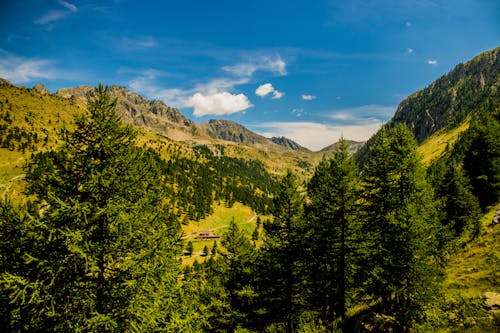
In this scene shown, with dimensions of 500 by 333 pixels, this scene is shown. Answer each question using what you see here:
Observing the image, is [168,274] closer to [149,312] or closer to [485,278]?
[149,312]

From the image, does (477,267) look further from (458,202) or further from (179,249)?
(179,249)

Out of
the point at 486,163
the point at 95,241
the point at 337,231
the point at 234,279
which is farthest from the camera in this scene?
the point at 486,163

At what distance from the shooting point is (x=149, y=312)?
9.34m

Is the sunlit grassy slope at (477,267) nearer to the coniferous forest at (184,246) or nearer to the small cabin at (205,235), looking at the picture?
the coniferous forest at (184,246)

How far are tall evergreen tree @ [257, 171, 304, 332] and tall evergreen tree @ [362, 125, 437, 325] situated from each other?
6.67 metres

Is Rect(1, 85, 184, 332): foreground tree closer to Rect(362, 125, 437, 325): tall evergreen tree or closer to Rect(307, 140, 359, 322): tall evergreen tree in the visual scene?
Rect(362, 125, 437, 325): tall evergreen tree

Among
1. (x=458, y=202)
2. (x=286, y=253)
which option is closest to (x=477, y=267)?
(x=286, y=253)

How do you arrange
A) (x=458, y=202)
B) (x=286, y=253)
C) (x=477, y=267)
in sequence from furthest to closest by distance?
1. (x=458, y=202)
2. (x=286, y=253)
3. (x=477, y=267)

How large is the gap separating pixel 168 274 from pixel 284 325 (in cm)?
2236

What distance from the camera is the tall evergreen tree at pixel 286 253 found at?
26312mm

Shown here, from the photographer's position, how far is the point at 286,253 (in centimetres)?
2644

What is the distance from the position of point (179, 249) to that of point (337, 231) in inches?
584

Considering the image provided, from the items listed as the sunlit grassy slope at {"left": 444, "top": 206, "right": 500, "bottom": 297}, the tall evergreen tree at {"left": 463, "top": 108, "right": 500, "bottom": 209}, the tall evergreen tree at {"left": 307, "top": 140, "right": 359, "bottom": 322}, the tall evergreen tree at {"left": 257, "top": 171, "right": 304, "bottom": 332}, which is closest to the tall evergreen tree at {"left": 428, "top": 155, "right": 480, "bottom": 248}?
the tall evergreen tree at {"left": 463, "top": 108, "right": 500, "bottom": 209}

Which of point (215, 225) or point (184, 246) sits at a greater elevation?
point (184, 246)
